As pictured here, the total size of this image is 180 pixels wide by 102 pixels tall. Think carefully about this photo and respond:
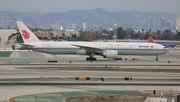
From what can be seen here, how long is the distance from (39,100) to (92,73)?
18014mm

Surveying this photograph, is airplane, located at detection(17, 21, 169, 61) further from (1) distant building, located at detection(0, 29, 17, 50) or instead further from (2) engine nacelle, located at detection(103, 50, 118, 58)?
(1) distant building, located at detection(0, 29, 17, 50)

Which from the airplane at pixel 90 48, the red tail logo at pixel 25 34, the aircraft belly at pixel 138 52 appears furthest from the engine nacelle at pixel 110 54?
the red tail logo at pixel 25 34

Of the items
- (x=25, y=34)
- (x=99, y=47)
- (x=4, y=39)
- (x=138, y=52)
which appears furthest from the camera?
(x=4, y=39)

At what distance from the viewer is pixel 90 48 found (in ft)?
212

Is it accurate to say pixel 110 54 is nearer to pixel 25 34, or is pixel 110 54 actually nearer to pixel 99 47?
pixel 99 47

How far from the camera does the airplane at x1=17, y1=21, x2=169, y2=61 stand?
2539 inches

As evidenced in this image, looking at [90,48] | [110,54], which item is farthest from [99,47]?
[110,54]

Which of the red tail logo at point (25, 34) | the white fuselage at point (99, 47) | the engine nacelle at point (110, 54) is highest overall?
the red tail logo at point (25, 34)

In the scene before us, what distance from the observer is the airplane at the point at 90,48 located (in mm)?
64500

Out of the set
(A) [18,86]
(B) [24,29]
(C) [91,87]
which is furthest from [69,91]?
(B) [24,29]

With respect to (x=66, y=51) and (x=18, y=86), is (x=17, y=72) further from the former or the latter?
(x=66, y=51)

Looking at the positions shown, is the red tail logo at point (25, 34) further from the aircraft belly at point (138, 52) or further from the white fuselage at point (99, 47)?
the aircraft belly at point (138, 52)

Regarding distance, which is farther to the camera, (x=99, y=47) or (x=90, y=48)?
(x=99, y=47)

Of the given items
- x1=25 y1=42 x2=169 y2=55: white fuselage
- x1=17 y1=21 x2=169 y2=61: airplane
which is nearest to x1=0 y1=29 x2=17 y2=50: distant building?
x1=17 y1=21 x2=169 y2=61: airplane
